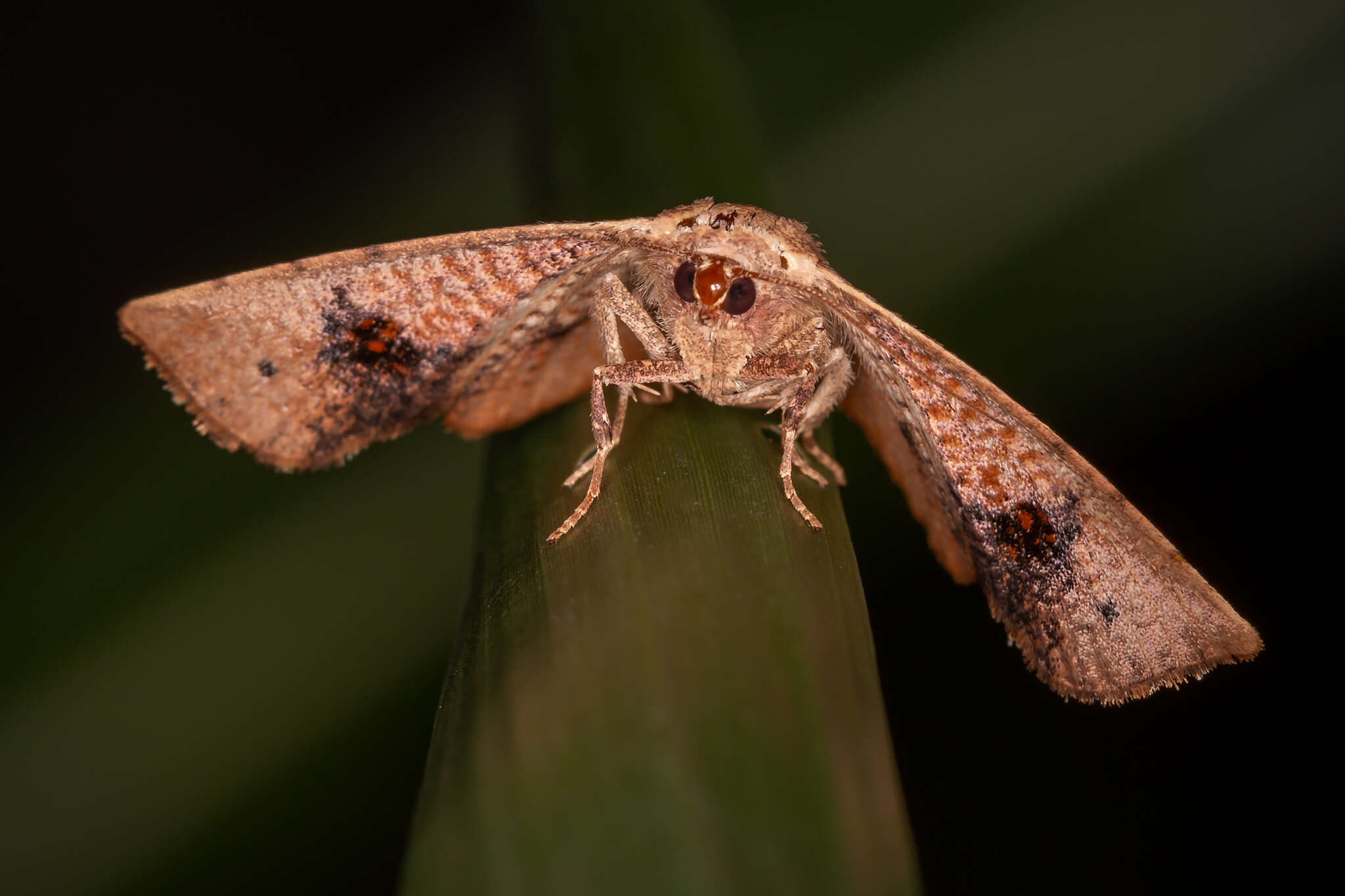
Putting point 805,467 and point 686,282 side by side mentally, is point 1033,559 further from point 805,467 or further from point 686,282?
point 686,282

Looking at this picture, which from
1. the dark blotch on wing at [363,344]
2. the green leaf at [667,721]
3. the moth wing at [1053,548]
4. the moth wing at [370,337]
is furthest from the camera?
the dark blotch on wing at [363,344]

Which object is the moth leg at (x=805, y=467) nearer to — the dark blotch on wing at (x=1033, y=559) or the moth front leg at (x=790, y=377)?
Result: the moth front leg at (x=790, y=377)

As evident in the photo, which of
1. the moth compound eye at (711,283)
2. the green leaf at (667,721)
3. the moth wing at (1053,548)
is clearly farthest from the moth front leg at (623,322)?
the green leaf at (667,721)

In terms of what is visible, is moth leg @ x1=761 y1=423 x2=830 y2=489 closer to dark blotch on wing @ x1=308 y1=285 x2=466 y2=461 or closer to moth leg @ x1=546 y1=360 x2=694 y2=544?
moth leg @ x1=546 y1=360 x2=694 y2=544

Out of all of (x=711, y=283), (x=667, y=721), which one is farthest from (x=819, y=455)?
(x=667, y=721)

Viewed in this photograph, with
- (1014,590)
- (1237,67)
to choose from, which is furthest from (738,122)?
(1237,67)

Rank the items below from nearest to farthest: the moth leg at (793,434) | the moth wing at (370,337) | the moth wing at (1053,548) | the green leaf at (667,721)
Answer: the green leaf at (667,721) < the moth leg at (793,434) < the moth wing at (1053,548) < the moth wing at (370,337)
